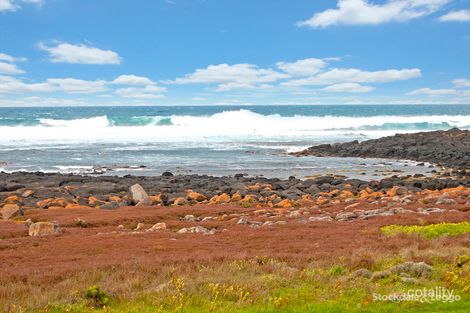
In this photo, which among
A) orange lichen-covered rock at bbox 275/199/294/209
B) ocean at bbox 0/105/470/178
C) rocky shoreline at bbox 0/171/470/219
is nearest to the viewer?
orange lichen-covered rock at bbox 275/199/294/209

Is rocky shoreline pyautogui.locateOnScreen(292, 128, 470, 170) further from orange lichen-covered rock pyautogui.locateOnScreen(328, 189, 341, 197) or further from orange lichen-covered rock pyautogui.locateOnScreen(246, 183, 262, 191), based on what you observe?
orange lichen-covered rock pyautogui.locateOnScreen(246, 183, 262, 191)

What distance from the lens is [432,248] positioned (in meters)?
12.0

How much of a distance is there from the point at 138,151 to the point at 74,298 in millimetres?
49840

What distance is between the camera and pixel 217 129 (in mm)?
98000

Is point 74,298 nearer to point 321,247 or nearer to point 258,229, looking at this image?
point 321,247

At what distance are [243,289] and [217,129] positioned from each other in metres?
89.7

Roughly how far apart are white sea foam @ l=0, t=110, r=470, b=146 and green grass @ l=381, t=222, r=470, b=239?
60.7 m

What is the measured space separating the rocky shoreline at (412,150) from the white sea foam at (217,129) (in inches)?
821
